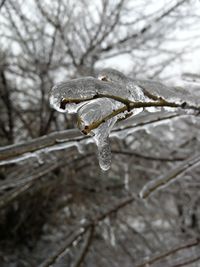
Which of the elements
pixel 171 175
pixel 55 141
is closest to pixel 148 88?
pixel 55 141

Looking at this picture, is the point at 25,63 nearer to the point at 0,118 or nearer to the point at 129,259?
the point at 0,118

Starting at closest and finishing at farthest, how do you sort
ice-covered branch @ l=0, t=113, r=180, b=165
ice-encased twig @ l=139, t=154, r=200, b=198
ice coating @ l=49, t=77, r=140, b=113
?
1. ice coating @ l=49, t=77, r=140, b=113
2. ice-covered branch @ l=0, t=113, r=180, b=165
3. ice-encased twig @ l=139, t=154, r=200, b=198

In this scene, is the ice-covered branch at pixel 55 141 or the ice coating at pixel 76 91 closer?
the ice coating at pixel 76 91

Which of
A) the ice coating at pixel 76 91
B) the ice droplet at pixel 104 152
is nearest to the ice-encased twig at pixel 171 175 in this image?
the ice droplet at pixel 104 152

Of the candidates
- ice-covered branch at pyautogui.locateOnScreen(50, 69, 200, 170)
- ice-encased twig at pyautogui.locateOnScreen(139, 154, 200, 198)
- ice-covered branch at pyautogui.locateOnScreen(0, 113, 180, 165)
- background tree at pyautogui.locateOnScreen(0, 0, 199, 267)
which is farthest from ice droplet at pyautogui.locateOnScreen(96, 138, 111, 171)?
background tree at pyautogui.locateOnScreen(0, 0, 199, 267)

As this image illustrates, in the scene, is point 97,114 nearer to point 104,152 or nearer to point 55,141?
point 104,152

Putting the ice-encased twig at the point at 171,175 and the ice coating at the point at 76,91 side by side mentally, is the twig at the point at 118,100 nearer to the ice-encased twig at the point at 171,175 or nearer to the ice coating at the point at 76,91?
the ice coating at the point at 76,91

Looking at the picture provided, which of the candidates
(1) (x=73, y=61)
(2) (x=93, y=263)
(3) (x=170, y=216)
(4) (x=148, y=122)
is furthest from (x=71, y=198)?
(4) (x=148, y=122)

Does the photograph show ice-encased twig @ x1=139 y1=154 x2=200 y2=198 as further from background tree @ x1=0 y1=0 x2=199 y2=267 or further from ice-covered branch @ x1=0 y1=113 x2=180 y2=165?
background tree @ x1=0 y1=0 x2=199 y2=267
